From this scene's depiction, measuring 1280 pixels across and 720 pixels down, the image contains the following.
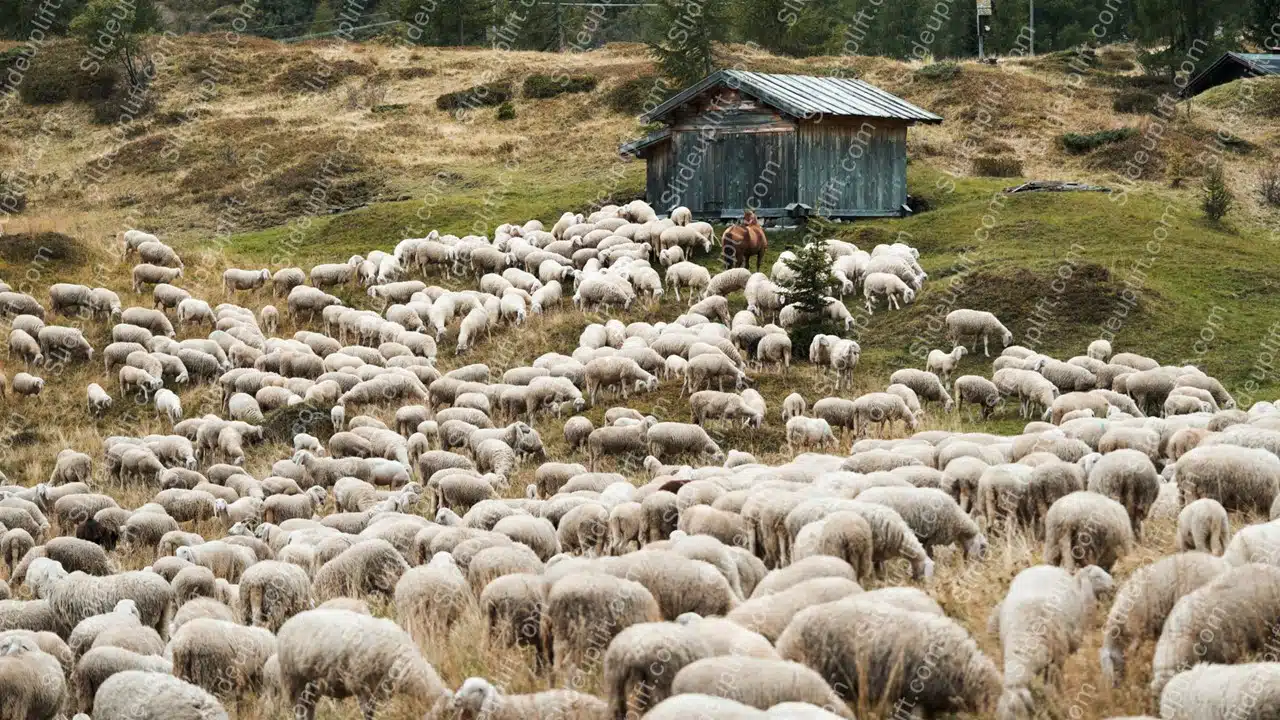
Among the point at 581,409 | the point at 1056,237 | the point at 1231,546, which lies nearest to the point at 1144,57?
the point at 1056,237

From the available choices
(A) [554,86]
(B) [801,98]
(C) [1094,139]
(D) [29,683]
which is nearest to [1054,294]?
(B) [801,98]

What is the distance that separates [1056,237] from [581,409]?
502 inches

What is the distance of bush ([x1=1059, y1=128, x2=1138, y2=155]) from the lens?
138 ft

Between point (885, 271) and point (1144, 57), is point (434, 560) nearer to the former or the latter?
point (885, 271)

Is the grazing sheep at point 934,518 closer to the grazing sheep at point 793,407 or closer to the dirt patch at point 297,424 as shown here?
the grazing sheep at point 793,407

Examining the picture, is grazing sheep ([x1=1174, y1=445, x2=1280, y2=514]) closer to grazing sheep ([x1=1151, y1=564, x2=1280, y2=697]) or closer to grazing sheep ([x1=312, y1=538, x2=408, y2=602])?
grazing sheep ([x1=1151, y1=564, x2=1280, y2=697])

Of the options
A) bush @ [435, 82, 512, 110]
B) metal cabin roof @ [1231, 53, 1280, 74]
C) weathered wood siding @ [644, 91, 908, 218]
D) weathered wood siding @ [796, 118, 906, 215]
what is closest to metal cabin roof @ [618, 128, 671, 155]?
→ weathered wood siding @ [644, 91, 908, 218]

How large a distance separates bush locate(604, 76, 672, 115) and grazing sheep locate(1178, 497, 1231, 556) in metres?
39.4

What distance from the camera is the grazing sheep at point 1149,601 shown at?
7672 mm

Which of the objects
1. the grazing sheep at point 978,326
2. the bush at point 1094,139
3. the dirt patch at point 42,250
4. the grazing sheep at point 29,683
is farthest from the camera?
Result: the bush at point 1094,139

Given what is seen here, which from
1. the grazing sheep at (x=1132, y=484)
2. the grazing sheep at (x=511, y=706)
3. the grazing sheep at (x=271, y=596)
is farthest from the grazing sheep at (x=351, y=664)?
the grazing sheep at (x=1132, y=484)

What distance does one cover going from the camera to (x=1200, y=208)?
108ft

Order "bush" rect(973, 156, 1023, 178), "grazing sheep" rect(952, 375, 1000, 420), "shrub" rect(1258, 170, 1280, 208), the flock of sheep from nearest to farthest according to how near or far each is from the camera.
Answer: the flock of sheep → "grazing sheep" rect(952, 375, 1000, 420) → "shrub" rect(1258, 170, 1280, 208) → "bush" rect(973, 156, 1023, 178)

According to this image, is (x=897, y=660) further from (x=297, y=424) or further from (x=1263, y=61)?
(x=1263, y=61)
